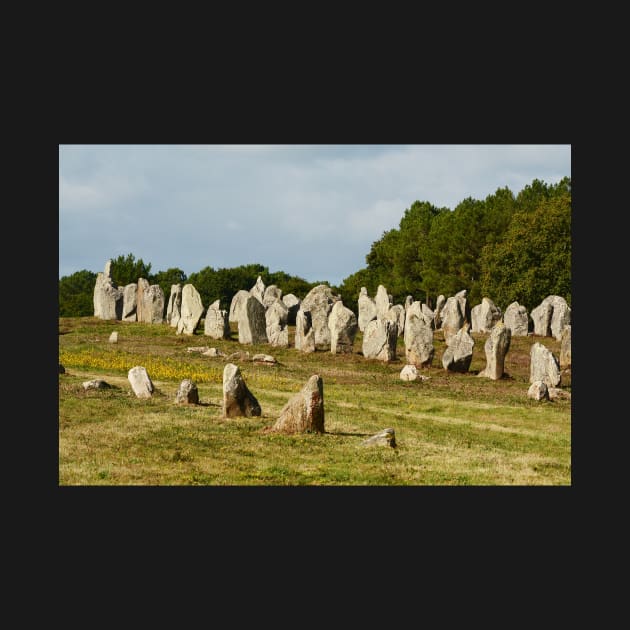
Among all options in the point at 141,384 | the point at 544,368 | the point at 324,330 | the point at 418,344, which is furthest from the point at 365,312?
the point at 141,384

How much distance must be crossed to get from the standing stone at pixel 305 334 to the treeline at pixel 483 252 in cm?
2262

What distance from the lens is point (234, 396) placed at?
22203 millimetres

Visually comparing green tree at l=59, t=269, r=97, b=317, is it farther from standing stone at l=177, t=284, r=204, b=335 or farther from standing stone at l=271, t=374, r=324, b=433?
standing stone at l=271, t=374, r=324, b=433

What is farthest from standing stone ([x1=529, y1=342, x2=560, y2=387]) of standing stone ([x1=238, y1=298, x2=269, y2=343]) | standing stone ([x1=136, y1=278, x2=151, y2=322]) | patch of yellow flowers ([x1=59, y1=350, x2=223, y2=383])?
standing stone ([x1=136, y1=278, x2=151, y2=322])

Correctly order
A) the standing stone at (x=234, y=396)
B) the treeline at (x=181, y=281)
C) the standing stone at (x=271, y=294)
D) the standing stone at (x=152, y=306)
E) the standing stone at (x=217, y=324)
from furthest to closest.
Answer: the treeline at (x=181, y=281), the standing stone at (x=271, y=294), the standing stone at (x=152, y=306), the standing stone at (x=217, y=324), the standing stone at (x=234, y=396)

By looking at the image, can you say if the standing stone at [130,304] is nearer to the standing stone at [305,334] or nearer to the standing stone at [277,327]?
the standing stone at [277,327]

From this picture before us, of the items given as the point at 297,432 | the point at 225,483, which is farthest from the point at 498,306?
the point at 225,483

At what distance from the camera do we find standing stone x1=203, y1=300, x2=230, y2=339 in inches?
1779

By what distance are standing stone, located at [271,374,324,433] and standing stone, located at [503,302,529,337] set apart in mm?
34802

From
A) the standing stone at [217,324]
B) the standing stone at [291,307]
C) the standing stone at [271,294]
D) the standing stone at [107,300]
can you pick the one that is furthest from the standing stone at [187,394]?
the standing stone at [271,294]

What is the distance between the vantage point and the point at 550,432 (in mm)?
23578

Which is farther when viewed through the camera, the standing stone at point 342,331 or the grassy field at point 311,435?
the standing stone at point 342,331

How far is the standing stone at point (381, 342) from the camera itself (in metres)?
39.0

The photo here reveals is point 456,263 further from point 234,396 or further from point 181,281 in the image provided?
point 234,396
